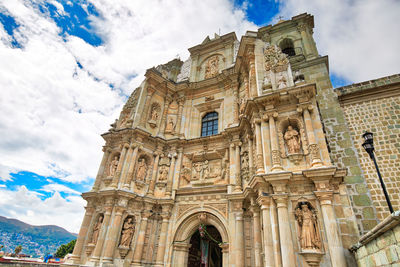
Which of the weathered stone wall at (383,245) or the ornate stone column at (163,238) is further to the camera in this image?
the ornate stone column at (163,238)

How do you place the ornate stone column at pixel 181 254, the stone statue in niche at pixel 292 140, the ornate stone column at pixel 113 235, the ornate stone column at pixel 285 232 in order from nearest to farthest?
the ornate stone column at pixel 285 232 → the stone statue in niche at pixel 292 140 → the ornate stone column at pixel 113 235 → the ornate stone column at pixel 181 254

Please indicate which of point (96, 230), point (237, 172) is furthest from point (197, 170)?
point (96, 230)

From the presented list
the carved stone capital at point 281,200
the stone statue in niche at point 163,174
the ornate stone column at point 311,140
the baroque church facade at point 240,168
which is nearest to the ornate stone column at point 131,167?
the baroque church facade at point 240,168

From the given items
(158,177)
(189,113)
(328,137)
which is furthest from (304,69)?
(158,177)

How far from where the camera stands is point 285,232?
7.53 meters

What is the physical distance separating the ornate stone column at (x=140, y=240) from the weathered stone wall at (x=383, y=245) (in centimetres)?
956

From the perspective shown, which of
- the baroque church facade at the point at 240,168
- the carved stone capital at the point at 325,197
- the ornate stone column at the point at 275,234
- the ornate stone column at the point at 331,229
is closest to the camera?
the ornate stone column at the point at 331,229

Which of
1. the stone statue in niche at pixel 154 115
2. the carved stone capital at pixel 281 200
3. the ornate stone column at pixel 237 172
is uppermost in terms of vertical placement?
the stone statue in niche at pixel 154 115

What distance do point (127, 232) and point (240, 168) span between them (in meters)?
6.89

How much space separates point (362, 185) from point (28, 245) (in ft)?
724

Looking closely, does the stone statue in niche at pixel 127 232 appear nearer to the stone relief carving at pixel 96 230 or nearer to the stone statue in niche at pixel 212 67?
the stone relief carving at pixel 96 230

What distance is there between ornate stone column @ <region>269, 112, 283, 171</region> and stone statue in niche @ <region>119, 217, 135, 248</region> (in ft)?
26.6

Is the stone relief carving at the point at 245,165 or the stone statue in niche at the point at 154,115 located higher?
the stone statue in niche at the point at 154,115

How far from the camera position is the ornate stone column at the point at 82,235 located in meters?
11.6
